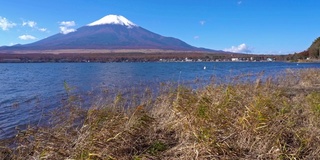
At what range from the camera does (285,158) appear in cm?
434

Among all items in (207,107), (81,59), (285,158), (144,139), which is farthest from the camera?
(81,59)

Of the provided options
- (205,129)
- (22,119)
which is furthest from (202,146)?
(22,119)

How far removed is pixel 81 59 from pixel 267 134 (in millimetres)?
115952

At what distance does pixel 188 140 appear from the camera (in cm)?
504

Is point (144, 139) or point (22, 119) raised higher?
point (144, 139)

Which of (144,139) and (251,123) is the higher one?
(251,123)

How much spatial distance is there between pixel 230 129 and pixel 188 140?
2.57 feet

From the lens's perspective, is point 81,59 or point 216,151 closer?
point 216,151

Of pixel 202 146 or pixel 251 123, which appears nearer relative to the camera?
pixel 202 146

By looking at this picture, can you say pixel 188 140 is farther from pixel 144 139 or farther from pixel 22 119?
pixel 22 119

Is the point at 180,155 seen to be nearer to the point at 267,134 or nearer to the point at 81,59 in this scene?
the point at 267,134

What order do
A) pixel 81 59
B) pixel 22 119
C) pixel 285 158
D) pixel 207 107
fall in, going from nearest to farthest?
pixel 285 158 → pixel 207 107 → pixel 22 119 → pixel 81 59

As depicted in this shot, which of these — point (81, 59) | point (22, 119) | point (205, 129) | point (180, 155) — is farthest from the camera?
point (81, 59)

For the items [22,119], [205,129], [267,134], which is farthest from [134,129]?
[22,119]
